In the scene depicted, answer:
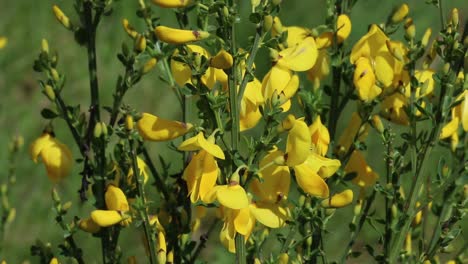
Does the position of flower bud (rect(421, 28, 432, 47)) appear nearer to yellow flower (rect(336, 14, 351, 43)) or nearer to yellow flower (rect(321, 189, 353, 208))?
yellow flower (rect(336, 14, 351, 43))

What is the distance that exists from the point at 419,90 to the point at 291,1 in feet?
8.20

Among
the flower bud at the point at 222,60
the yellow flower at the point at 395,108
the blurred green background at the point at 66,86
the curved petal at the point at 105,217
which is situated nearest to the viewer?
the flower bud at the point at 222,60

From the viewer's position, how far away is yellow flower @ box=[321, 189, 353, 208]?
140 centimetres

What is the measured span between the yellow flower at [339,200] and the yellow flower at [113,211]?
0.31 metres

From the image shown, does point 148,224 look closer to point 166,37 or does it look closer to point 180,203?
point 180,203

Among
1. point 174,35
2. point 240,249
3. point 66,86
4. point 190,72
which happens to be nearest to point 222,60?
point 174,35

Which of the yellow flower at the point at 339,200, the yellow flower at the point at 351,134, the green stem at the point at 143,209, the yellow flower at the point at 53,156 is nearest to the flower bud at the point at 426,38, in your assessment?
the yellow flower at the point at 351,134

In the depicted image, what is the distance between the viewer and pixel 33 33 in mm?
3883

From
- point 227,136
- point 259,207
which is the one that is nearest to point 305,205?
point 259,207

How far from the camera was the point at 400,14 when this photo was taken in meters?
1.60

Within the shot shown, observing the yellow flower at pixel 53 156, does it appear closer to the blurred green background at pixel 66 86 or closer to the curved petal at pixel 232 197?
the curved petal at pixel 232 197

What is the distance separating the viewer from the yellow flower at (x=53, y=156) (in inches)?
61.5

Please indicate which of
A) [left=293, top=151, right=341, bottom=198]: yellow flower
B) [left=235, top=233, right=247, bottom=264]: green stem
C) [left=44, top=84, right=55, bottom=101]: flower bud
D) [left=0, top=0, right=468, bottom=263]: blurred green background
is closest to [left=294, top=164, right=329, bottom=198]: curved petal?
[left=293, top=151, right=341, bottom=198]: yellow flower

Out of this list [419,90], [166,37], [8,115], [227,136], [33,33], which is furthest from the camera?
[33,33]
